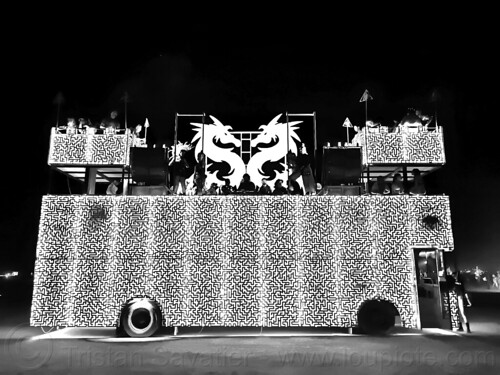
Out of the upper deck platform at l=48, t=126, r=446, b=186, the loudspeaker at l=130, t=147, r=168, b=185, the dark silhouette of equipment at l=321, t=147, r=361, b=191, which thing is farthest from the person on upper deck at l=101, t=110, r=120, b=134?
the dark silhouette of equipment at l=321, t=147, r=361, b=191

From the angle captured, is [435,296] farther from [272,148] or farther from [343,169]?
[272,148]

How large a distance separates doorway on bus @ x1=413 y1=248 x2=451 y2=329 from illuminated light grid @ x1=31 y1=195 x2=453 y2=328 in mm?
972

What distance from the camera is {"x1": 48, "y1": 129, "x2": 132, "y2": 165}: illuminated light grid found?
9609 mm

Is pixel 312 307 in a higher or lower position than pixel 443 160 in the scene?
lower

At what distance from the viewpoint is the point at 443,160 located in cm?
973

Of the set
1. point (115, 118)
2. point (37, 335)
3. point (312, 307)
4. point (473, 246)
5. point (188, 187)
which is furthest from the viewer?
point (473, 246)

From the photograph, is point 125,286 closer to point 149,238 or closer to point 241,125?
point 149,238

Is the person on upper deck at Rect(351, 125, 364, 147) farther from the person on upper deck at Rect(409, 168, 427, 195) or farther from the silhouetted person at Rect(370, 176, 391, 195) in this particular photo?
the person on upper deck at Rect(409, 168, 427, 195)

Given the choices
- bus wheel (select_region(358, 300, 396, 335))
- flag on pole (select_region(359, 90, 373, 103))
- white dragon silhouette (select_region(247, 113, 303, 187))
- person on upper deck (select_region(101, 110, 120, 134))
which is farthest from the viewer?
white dragon silhouette (select_region(247, 113, 303, 187))

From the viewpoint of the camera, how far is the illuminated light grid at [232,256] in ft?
28.9

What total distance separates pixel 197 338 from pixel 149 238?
260 cm

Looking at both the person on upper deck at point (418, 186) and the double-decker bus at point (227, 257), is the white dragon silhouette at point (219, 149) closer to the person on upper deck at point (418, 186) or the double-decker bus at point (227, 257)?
the double-decker bus at point (227, 257)

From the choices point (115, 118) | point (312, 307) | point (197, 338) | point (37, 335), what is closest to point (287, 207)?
point (312, 307)

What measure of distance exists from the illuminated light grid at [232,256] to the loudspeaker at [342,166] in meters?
0.59
